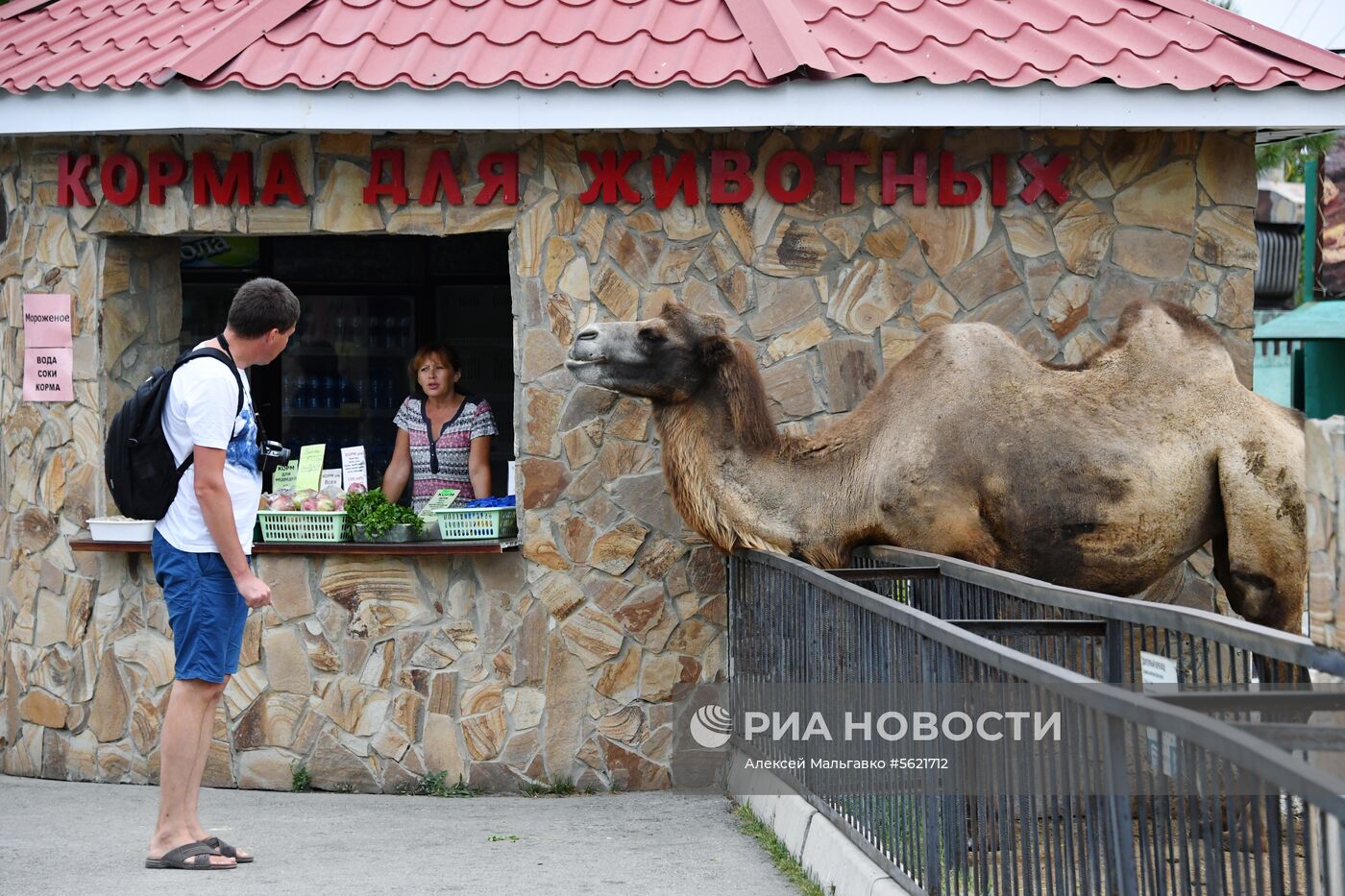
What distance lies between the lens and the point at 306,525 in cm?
800

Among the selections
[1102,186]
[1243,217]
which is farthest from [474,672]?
[1243,217]

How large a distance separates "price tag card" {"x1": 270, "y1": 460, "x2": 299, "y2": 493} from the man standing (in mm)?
2904

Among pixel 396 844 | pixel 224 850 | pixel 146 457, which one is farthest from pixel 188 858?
pixel 146 457

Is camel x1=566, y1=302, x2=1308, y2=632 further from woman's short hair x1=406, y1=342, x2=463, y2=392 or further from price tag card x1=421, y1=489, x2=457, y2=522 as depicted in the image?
woman's short hair x1=406, y1=342, x2=463, y2=392

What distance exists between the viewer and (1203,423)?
7.05 meters

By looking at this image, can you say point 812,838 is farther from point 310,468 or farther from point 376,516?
point 310,468

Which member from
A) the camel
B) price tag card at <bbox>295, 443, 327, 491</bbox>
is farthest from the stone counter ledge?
the camel

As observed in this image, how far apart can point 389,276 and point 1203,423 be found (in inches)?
242

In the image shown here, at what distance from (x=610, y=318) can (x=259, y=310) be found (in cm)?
247

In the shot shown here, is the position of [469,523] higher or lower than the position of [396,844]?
higher

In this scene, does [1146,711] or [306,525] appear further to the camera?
[306,525]

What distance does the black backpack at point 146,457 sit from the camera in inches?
224

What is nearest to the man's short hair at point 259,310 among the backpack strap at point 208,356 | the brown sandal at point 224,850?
the backpack strap at point 208,356

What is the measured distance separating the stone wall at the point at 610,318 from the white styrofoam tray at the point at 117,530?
2.20 ft
